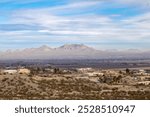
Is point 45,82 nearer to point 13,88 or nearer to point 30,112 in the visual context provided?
point 13,88

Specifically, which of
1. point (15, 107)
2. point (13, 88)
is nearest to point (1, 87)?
point (13, 88)

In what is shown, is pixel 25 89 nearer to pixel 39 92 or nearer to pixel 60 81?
pixel 39 92

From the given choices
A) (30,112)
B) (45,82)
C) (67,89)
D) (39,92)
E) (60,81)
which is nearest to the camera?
(30,112)

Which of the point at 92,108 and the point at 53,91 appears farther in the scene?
the point at 53,91

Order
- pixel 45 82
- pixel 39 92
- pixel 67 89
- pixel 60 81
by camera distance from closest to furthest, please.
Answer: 1. pixel 39 92
2. pixel 67 89
3. pixel 45 82
4. pixel 60 81

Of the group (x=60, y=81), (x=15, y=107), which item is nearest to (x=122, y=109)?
(x=15, y=107)

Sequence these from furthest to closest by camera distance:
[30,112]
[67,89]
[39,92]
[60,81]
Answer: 1. [60,81]
2. [67,89]
3. [39,92]
4. [30,112]

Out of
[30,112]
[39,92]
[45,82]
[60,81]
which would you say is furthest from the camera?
[60,81]

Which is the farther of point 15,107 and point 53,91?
point 53,91

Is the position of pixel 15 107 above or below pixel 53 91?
above
